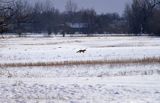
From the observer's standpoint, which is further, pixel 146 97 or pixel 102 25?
pixel 102 25

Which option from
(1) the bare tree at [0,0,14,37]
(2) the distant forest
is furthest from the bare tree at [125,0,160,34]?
(1) the bare tree at [0,0,14,37]

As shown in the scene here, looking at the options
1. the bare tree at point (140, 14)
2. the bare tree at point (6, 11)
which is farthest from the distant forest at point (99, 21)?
the bare tree at point (6, 11)

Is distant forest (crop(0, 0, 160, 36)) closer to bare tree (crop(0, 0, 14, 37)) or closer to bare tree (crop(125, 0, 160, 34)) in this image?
bare tree (crop(125, 0, 160, 34))

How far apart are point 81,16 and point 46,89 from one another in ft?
442

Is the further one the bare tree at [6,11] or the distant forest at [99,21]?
the distant forest at [99,21]

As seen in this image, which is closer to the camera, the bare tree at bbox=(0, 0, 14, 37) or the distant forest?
the bare tree at bbox=(0, 0, 14, 37)

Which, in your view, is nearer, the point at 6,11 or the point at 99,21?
the point at 6,11

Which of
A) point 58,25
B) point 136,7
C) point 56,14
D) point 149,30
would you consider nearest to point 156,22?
point 149,30

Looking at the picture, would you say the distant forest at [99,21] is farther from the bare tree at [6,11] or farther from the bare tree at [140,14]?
the bare tree at [6,11]

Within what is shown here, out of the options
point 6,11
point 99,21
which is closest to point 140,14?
point 99,21

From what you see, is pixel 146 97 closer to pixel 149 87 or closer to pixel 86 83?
pixel 149 87

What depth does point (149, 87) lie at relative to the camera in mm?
13609

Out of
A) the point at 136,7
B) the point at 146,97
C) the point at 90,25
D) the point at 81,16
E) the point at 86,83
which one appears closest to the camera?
the point at 146,97

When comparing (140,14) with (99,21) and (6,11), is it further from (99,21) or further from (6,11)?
(6,11)
